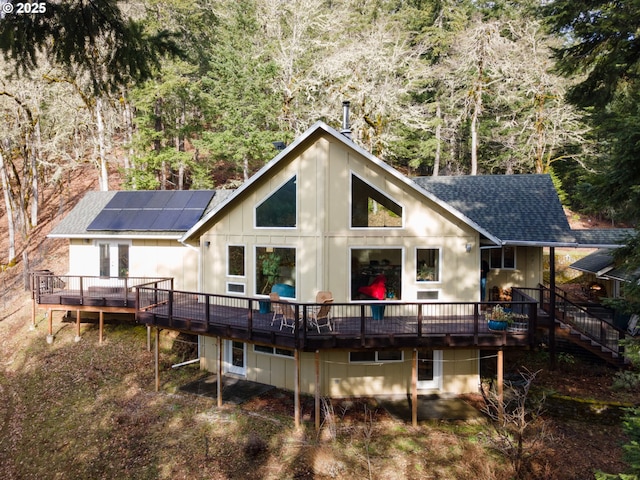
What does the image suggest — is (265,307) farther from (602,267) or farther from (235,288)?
(602,267)

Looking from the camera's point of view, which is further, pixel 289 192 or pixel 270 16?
pixel 270 16

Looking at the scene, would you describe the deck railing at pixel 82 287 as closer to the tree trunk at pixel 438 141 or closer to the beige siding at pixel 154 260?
the beige siding at pixel 154 260

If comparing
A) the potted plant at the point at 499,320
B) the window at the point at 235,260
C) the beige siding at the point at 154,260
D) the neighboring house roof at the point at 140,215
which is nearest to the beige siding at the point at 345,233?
the potted plant at the point at 499,320

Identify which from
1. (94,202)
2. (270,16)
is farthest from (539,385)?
(270,16)

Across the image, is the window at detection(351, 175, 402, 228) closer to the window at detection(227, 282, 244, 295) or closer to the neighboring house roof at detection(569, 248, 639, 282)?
the window at detection(227, 282, 244, 295)

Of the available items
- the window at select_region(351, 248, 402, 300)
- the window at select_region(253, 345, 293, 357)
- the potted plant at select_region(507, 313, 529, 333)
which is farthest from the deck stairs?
the window at select_region(253, 345, 293, 357)


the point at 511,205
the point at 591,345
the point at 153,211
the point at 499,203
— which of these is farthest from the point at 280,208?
the point at 591,345

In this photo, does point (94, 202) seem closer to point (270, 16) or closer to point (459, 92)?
point (270, 16)
